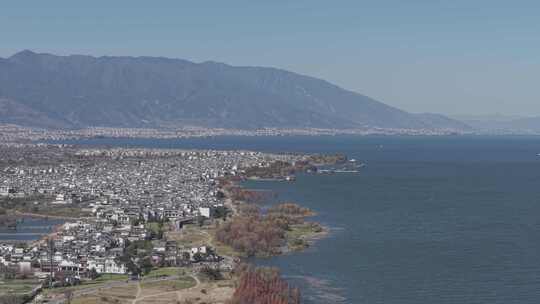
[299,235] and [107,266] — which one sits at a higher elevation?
[299,235]

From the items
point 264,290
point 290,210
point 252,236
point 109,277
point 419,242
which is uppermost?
point 290,210

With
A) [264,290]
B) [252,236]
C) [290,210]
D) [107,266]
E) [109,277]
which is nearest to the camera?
[264,290]

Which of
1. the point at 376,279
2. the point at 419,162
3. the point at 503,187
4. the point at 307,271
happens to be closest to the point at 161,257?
the point at 307,271

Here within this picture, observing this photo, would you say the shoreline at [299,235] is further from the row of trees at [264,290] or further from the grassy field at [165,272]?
the row of trees at [264,290]

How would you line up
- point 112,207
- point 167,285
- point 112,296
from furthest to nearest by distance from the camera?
point 112,207 → point 167,285 → point 112,296

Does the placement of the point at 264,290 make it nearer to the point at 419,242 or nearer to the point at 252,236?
the point at 252,236

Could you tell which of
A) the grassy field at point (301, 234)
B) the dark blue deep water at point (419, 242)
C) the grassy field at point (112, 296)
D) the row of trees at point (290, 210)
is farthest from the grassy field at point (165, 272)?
the row of trees at point (290, 210)

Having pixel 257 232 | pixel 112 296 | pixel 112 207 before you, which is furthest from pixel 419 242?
pixel 112 207
